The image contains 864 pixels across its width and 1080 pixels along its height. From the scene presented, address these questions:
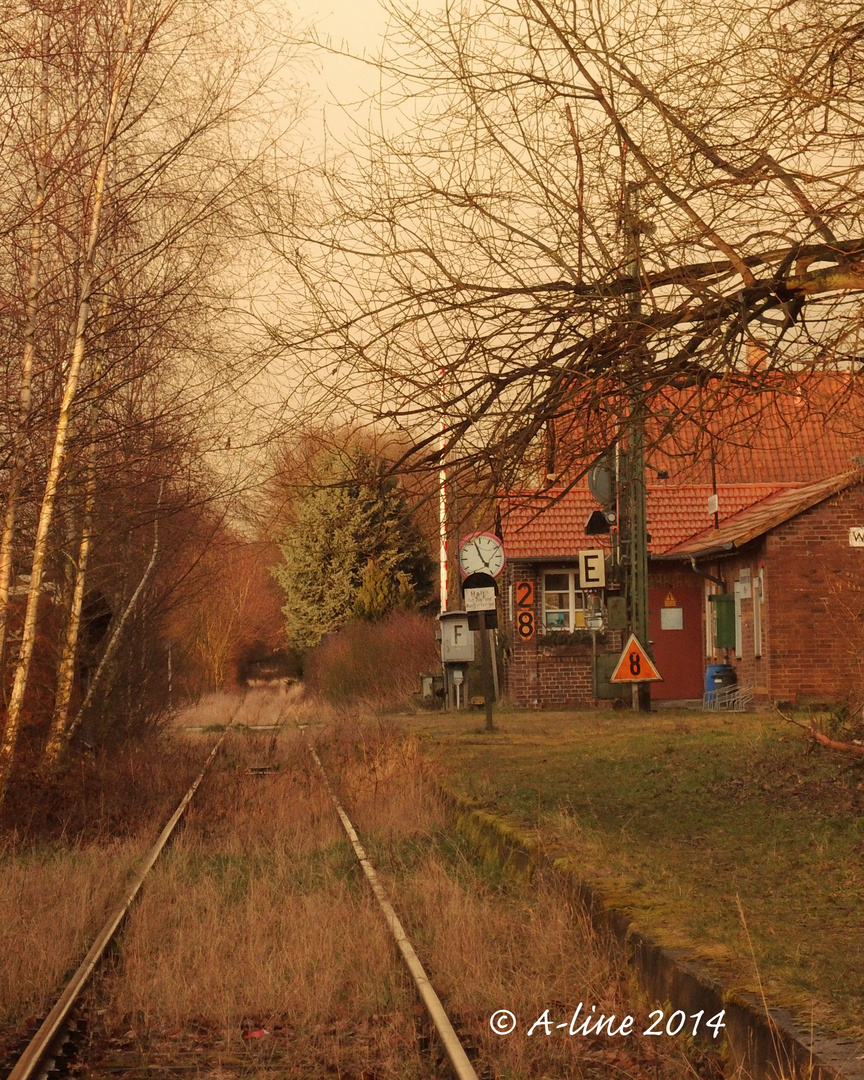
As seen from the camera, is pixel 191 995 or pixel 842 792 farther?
pixel 842 792

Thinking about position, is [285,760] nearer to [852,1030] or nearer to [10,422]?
[10,422]

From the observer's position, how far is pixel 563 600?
3356cm

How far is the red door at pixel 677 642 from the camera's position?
32.2 meters

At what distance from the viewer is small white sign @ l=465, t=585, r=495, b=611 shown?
784 inches

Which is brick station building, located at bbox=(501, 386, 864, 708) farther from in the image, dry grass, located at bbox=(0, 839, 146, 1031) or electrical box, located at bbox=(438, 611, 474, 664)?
dry grass, located at bbox=(0, 839, 146, 1031)

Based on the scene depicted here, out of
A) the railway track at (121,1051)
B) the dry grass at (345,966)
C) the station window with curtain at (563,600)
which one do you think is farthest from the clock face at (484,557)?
the railway track at (121,1051)

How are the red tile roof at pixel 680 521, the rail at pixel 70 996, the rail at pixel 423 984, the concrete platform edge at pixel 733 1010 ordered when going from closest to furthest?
the concrete platform edge at pixel 733 1010 → the rail at pixel 423 984 → the rail at pixel 70 996 → the red tile roof at pixel 680 521

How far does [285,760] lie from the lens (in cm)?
2045

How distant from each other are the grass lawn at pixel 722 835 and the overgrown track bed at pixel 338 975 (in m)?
0.43

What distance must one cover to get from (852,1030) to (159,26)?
8.95m

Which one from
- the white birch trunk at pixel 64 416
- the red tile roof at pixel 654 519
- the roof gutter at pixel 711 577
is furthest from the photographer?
the red tile roof at pixel 654 519

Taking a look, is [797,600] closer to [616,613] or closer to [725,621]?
[725,621]

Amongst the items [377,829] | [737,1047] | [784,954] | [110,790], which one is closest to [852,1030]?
[737,1047]

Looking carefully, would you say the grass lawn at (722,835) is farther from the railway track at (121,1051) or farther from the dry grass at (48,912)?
the dry grass at (48,912)
